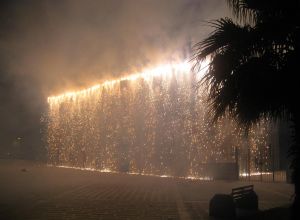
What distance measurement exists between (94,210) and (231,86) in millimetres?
7417

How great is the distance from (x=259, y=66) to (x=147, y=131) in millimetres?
26459

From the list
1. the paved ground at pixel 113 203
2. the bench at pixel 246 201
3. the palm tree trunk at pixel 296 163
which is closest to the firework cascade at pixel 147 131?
the paved ground at pixel 113 203

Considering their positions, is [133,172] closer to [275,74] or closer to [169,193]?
[169,193]

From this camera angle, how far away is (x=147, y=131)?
32.5 meters

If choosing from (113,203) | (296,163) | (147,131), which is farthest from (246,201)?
(147,131)

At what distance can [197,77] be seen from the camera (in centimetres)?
3030

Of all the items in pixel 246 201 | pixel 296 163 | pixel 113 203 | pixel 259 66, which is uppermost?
pixel 259 66

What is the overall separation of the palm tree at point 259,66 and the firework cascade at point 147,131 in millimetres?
13521

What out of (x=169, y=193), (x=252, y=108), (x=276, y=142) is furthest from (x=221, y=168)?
(x=252, y=108)

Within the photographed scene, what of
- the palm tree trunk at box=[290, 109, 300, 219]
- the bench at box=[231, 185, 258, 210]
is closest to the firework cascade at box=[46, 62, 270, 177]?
the bench at box=[231, 185, 258, 210]

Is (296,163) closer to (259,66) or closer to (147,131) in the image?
(259,66)

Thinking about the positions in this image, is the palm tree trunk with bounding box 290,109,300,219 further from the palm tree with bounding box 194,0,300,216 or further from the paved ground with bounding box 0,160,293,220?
the paved ground with bounding box 0,160,293,220

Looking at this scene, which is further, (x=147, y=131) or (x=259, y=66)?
(x=147, y=131)

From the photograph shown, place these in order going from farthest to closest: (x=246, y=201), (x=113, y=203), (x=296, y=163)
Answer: (x=113, y=203) → (x=246, y=201) → (x=296, y=163)
